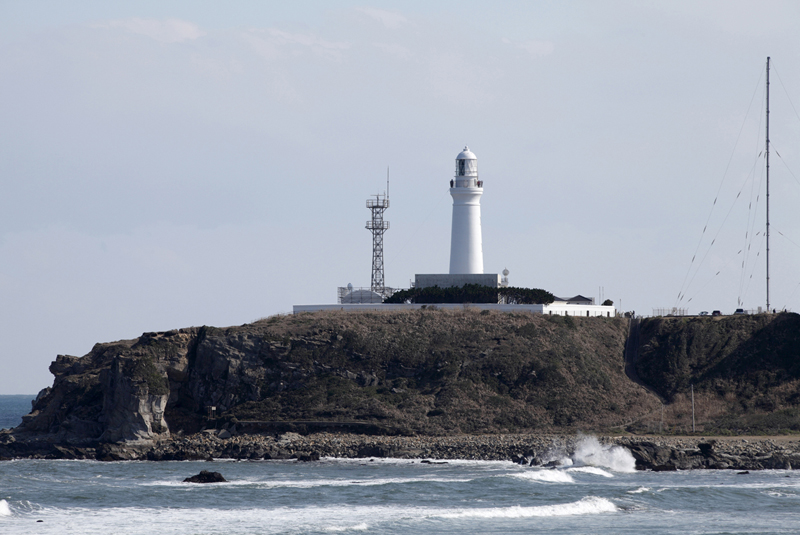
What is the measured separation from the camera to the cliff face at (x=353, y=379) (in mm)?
53531

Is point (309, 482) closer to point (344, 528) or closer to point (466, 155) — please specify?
point (344, 528)

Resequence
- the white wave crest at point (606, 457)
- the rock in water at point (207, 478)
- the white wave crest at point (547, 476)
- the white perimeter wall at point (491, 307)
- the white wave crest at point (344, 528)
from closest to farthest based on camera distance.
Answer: the white wave crest at point (344, 528) → the rock in water at point (207, 478) → the white wave crest at point (547, 476) → the white wave crest at point (606, 457) → the white perimeter wall at point (491, 307)

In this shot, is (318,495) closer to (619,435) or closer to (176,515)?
(176,515)

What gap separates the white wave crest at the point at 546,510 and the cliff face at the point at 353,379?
17.9 meters

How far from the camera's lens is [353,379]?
5778cm

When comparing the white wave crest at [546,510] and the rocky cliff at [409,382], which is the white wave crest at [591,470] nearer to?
the rocky cliff at [409,382]

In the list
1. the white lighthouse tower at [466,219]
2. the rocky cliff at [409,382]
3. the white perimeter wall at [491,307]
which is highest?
the white lighthouse tower at [466,219]

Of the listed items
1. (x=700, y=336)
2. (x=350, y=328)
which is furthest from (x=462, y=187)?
(x=700, y=336)

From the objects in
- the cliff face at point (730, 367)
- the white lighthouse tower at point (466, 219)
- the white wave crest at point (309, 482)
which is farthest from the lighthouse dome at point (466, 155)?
the white wave crest at point (309, 482)

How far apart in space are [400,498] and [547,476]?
8902mm

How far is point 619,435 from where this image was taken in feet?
172

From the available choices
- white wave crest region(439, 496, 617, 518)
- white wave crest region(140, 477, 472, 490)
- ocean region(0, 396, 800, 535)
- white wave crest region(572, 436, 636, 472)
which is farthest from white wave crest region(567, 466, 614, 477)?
white wave crest region(439, 496, 617, 518)

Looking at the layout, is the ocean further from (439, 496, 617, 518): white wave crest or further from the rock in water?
the rock in water

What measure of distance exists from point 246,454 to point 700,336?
30.7 meters
